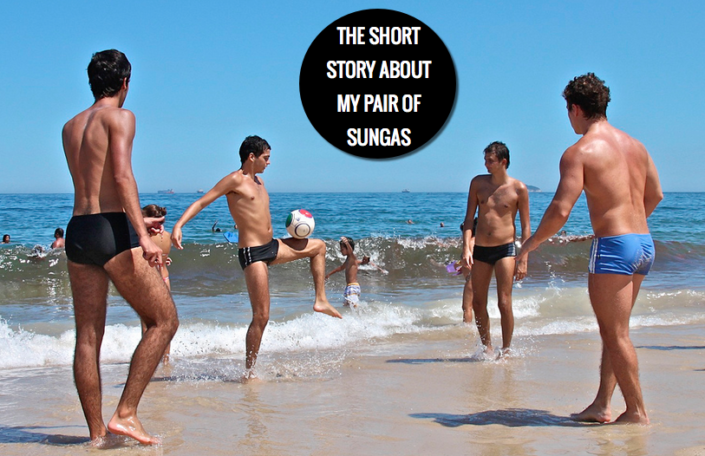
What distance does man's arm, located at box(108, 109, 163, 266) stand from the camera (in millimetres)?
3695

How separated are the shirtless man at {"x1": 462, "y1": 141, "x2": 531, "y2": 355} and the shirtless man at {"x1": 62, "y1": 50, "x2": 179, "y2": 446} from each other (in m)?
3.45

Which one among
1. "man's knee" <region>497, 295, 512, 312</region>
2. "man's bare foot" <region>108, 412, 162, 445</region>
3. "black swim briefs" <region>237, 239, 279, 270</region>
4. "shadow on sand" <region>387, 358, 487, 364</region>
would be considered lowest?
"shadow on sand" <region>387, 358, 487, 364</region>

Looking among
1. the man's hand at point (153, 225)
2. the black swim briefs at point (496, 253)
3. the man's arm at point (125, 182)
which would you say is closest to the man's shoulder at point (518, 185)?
the black swim briefs at point (496, 253)

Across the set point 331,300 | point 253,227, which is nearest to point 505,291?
point 253,227

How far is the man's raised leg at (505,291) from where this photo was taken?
652 cm

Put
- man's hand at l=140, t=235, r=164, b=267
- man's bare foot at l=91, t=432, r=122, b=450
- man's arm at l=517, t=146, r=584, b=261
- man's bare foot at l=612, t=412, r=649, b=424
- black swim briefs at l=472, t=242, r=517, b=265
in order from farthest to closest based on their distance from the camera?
black swim briefs at l=472, t=242, r=517, b=265, man's bare foot at l=612, t=412, r=649, b=424, man's arm at l=517, t=146, r=584, b=261, man's bare foot at l=91, t=432, r=122, b=450, man's hand at l=140, t=235, r=164, b=267

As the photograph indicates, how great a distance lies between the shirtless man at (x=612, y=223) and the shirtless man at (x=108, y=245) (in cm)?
230

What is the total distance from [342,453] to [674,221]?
3552 centimetres

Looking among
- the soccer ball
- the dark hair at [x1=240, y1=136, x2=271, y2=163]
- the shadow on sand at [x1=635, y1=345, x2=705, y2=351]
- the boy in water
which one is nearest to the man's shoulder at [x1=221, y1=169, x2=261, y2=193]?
the dark hair at [x1=240, y1=136, x2=271, y2=163]

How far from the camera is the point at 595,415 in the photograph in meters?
4.36

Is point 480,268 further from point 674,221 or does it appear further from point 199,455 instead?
point 674,221

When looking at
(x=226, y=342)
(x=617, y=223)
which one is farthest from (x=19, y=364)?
(x=617, y=223)

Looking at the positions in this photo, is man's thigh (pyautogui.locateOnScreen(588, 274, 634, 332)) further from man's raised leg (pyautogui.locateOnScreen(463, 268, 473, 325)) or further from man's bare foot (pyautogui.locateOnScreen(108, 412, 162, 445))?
man's raised leg (pyautogui.locateOnScreen(463, 268, 473, 325))

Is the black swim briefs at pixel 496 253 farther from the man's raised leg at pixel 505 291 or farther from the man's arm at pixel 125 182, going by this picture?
the man's arm at pixel 125 182
